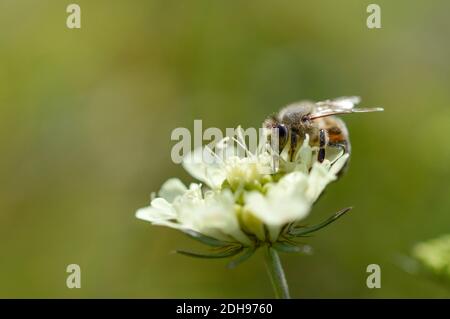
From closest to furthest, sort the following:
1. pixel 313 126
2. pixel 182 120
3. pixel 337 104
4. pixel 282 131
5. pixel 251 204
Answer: pixel 251 204, pixel 282 131, pixel 313 126, pixel 337 104, pixel 182 120

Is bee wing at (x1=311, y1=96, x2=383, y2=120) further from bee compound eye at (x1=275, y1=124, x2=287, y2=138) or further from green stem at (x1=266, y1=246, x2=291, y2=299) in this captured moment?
green stem at (x1=266, y1=246, x2=291, y2=299)

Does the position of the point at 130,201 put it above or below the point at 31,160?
below

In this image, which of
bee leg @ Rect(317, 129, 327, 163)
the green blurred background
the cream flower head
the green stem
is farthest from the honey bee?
the green blurred background

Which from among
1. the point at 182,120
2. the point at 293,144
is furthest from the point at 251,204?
the point at 182,120

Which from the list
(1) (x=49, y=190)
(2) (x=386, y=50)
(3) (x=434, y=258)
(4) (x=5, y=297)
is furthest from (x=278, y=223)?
(2) (x=386, y=50)

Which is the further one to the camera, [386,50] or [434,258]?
[386,50]

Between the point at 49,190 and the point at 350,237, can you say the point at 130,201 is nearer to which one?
the point at 49,190

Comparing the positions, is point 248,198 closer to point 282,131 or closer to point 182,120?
point 282,131
